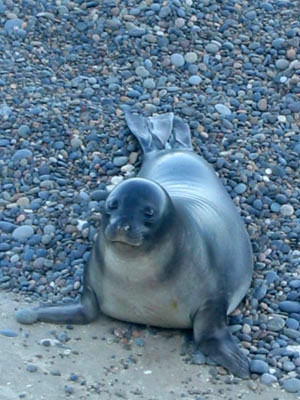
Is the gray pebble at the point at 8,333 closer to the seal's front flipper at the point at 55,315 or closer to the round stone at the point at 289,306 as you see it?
the seal's front flipper at the point at 55,315

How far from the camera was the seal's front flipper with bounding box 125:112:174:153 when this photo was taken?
6141mm

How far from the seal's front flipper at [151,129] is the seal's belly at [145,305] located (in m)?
1.27

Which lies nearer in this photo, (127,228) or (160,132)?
(127,228)

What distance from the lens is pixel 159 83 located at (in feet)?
22.0

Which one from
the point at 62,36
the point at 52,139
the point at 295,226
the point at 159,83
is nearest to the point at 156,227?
the point at 295,226

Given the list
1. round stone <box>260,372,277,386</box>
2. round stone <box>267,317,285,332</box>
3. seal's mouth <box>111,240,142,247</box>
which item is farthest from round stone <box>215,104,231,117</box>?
round stone <box>260,372,277,386</box>

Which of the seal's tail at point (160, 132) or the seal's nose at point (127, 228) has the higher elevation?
the seal's nose at point (127, 228)

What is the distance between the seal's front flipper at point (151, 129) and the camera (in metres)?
6.14

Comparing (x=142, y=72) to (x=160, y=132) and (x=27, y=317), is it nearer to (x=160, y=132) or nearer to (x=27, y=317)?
(x=160, y=132)

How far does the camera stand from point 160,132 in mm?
6223

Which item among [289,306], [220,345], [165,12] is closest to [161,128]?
[165,12]

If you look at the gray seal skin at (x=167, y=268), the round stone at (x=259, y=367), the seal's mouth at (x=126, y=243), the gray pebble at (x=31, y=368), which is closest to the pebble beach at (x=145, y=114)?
the round stone at (x=259, y=367)

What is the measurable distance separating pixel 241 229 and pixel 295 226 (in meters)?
0.38

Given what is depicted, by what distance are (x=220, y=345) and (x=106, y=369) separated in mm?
501
